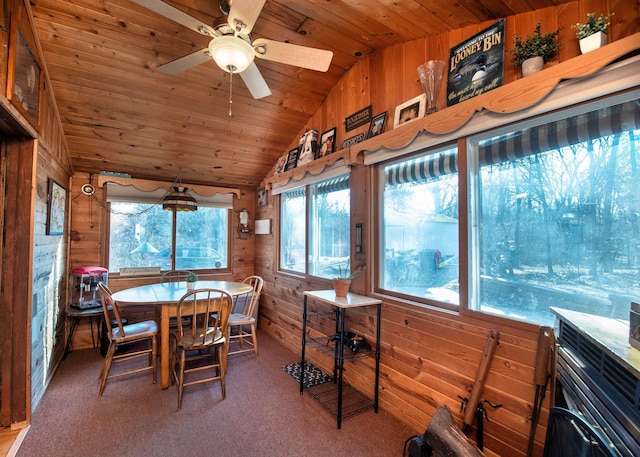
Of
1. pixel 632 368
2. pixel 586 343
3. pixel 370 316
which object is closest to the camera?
pixel 632 368

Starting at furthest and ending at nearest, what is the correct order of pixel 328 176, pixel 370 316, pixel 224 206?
pixel 224 206 → pixel 328 176 → pixel 370 316

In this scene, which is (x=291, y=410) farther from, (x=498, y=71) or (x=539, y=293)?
(x=498, y=71)

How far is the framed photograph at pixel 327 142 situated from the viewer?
3242mm

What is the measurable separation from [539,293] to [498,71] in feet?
4.33

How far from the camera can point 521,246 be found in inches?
70.5

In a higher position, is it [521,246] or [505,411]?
[521,246]

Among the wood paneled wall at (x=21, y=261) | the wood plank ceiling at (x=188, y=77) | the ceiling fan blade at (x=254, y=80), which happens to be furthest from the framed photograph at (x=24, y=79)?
the ceiling fan blade at (x=254, y=80)

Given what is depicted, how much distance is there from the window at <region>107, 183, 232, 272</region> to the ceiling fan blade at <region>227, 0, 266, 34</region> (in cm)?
315

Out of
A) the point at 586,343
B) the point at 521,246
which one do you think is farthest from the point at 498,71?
the point at 586,343

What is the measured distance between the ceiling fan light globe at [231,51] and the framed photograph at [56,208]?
2.09 meters

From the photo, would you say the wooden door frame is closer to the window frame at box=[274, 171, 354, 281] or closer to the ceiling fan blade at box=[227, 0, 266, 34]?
the ceiling fan blade at box=[227, 0, 266, 34]

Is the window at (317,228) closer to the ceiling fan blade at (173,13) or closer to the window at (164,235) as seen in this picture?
the window at (164,235)

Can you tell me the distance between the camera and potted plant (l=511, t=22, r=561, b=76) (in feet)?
5.36

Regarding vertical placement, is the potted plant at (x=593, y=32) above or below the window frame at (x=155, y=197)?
above
